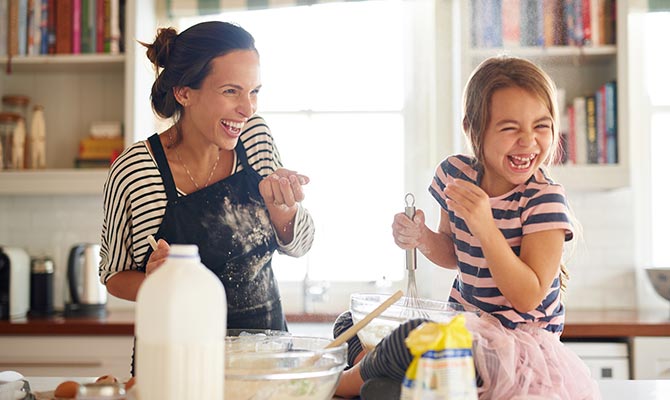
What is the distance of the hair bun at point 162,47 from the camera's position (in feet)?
6.00

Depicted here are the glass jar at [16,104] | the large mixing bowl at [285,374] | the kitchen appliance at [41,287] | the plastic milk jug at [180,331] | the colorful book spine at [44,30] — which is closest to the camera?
the plastic milk jug at [180,331]

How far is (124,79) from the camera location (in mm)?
3637

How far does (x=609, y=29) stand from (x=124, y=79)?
218 cm

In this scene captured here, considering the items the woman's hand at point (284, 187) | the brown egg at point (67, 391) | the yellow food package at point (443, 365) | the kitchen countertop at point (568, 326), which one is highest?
the woman's hand at point (284, 187)

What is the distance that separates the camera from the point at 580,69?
3.56 metres

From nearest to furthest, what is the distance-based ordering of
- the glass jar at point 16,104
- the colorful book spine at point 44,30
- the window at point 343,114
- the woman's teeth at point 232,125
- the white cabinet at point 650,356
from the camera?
the woman's teeth at point 232,125 < the white cabinet at point 650,356 < the colorful book spine at point 44,30 < the glass jar at point 16,104 < the window at point 343,114

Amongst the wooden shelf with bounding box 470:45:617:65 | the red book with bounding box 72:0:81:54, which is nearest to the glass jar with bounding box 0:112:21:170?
the red book with bounding box 72:0:81:54

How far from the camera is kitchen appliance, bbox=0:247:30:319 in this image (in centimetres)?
313

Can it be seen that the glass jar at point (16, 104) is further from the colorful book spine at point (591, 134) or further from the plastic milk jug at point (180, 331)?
the plastic milk jug at point (180, 331)

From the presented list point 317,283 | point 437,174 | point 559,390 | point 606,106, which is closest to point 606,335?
point 606,106

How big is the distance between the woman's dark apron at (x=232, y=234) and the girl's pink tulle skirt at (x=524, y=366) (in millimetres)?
656

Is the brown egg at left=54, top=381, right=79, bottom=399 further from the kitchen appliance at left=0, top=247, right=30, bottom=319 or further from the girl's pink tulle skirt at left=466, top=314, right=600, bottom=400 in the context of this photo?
the kitchen appliance at left=0, top=247, right=30, bottom=319

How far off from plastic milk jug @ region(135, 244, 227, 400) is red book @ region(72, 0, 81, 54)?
9.28ft

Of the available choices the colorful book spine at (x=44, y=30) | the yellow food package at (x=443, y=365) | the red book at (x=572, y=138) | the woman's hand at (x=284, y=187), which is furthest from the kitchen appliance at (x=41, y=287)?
the yellow food package at (x=443, y=365)
